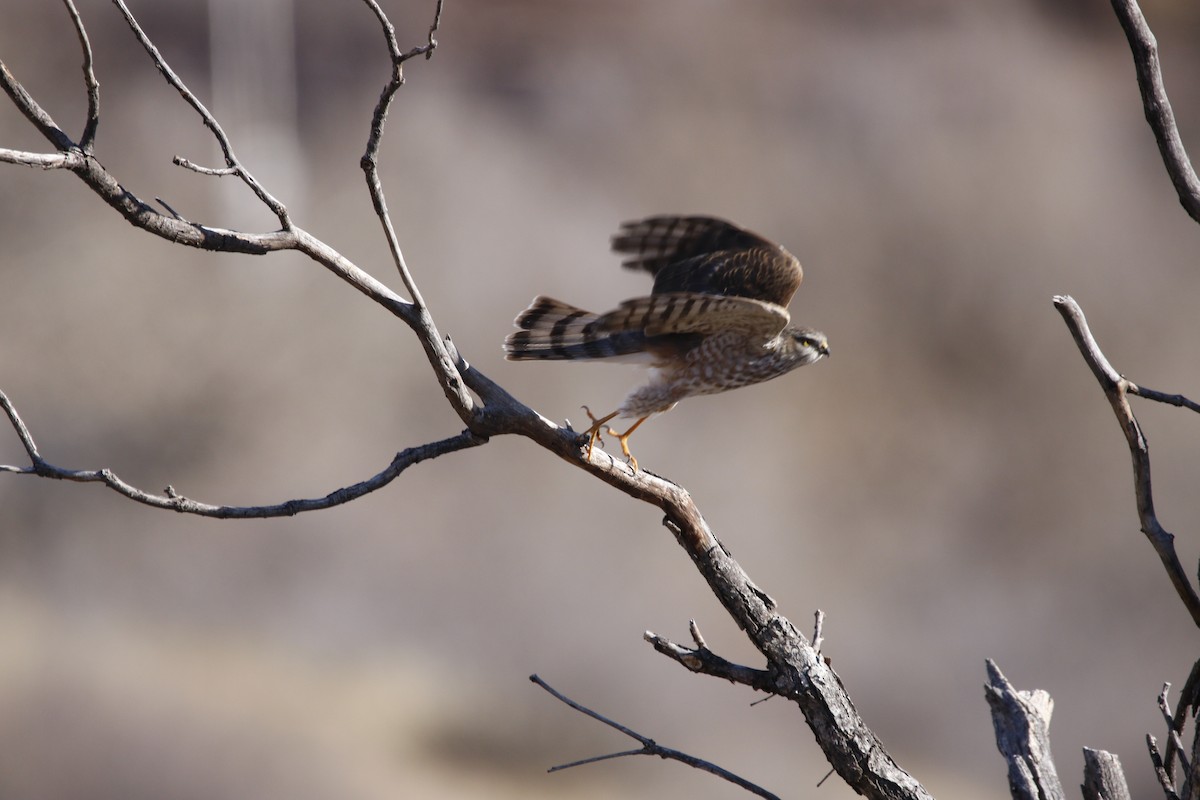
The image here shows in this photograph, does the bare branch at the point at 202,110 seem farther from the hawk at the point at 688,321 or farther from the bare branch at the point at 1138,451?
the bare branch at the point at 1138,451

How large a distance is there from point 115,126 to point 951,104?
570cm

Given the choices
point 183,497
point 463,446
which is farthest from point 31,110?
point 463,446

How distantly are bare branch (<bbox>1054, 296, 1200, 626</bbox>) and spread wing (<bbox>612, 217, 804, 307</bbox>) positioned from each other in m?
0.62

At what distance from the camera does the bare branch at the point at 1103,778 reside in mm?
1796

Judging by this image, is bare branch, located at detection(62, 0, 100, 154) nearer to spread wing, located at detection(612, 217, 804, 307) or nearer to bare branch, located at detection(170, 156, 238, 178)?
bare branch, located at detection(170, 156, 238, 178)

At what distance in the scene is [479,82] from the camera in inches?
264

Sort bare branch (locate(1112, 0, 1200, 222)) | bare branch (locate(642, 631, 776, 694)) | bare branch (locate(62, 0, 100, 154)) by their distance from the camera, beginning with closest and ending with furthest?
bare branch (locate(62, 0, 100, 154)) → bare branch (locate(1112, 0, 1200, 222)) → bare branch (locate(642, 631, 776, 694))

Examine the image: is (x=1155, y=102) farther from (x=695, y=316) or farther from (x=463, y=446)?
(x=463, y=446)

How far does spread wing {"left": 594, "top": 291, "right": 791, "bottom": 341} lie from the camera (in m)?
1.92

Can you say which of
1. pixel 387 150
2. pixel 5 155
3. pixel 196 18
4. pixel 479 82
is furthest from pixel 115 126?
pixel 5 155

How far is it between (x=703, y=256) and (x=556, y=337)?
0.43 meters

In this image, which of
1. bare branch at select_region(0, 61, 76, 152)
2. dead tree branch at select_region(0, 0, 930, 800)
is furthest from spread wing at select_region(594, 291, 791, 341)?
bare branch at select_region(0, 61, 76, 152)

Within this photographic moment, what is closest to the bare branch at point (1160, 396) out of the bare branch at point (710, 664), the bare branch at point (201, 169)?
the bare branch at point (710, 664)

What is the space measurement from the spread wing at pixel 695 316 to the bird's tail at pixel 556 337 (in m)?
0.10
